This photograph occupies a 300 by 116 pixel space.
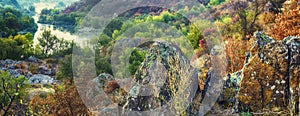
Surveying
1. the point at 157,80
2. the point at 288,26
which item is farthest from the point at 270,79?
the point at 288,26

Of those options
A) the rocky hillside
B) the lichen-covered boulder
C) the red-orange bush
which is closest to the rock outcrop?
the rocky hillside

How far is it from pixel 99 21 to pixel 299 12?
5393 cm

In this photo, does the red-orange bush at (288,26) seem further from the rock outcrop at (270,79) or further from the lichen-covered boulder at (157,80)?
the lichen-covered boulder at (157,80)

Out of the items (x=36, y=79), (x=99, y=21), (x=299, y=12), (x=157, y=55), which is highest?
(x=99, y=21)

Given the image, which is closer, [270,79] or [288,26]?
[270,79]

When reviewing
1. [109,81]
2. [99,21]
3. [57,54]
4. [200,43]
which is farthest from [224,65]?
[99,21]

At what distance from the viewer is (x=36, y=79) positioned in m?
26.8

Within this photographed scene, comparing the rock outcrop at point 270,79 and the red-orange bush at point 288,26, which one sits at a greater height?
the red-orange bush at point 288,26

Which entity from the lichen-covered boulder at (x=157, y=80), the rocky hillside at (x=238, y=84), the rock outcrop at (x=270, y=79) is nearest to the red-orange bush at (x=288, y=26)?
the rocky hillside at (x=238, y=84)

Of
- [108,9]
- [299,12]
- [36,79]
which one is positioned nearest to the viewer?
[299,12]

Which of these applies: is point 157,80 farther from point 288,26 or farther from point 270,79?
point 288,26

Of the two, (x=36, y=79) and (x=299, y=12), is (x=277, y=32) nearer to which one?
(x=299, y=12)

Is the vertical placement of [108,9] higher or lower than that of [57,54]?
higher

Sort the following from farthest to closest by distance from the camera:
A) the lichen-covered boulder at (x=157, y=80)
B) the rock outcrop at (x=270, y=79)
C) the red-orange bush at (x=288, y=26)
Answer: the red-orange bush at (x=288, y=26), the lichen-covered boulder at (x=157, y=80), the rock outcrop at (x=270, y=79)
